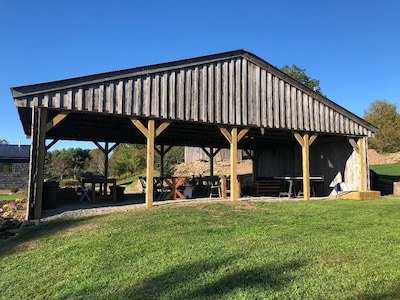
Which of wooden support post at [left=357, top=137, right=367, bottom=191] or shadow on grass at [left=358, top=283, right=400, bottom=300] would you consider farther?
wooden support post at [left=357, top=137, right=367, bottom=191]

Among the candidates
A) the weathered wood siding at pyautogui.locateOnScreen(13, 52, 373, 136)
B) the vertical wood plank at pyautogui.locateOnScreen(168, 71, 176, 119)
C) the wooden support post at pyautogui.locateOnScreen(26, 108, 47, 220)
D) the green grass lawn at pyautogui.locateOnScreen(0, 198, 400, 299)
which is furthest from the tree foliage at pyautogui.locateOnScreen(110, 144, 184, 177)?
the green grass lawn at pyautogui.locateOnScreen(0, 198, 400, 299)

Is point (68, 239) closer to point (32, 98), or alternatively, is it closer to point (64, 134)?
point (32, 98)

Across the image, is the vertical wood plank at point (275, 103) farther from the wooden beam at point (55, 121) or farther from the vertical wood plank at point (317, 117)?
the wooden beam at point (55, 121)

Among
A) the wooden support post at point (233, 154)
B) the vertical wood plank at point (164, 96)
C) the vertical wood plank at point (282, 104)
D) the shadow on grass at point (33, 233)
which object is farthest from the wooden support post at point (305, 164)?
the shadow on grass at point (33, 233)

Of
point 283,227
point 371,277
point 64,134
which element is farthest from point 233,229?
point 64,134

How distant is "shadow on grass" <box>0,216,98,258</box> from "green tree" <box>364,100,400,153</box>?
138ft

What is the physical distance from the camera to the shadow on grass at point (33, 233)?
555 cm

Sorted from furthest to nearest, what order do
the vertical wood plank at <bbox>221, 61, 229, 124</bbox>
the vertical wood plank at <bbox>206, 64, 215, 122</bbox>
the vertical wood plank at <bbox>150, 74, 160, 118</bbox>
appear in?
the vertical wood plank at <bbox>221, 61, 229, 124</bbox>
the vertical wood plank at <bbox>206, 64, 215, 122</bbox>
the vertical wood plank at <bbox>150, 74, 160, 118</bbox>

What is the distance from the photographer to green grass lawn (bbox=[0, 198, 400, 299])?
341 centimetres

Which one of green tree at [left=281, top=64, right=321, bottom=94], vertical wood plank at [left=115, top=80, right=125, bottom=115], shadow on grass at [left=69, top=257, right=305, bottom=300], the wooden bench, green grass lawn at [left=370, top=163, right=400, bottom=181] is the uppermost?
green tree at [left=281, top=64, right=321, bottom=94]

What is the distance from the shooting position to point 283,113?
11.8m

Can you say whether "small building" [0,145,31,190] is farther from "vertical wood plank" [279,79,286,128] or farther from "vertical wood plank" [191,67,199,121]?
"vertical wood plank" [279,79,286,128]

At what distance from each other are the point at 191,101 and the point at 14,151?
66.0 ft

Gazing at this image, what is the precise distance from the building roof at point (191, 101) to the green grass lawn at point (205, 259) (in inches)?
130
